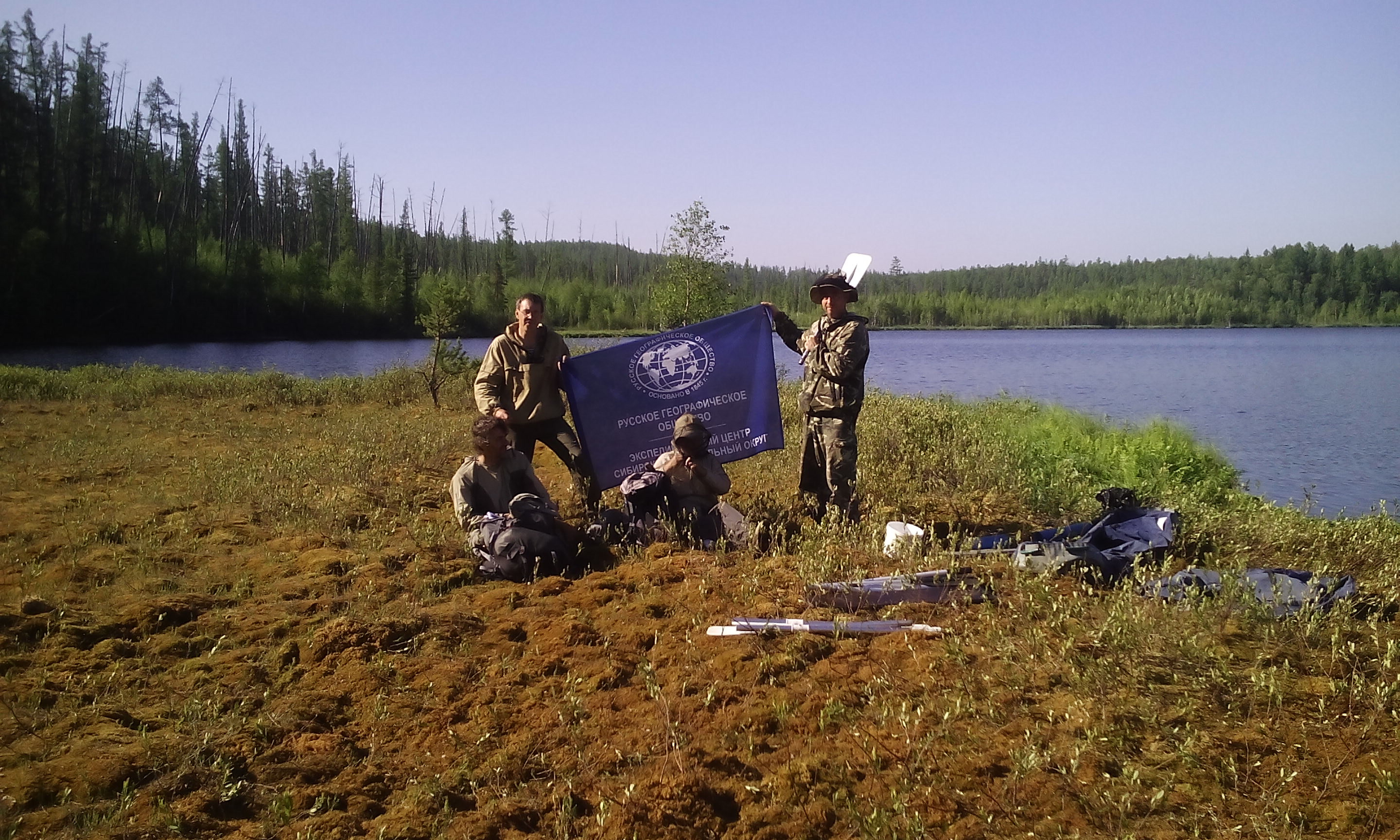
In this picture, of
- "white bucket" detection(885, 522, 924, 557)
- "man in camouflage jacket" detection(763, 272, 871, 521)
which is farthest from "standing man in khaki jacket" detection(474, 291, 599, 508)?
"white bucket" detection(885, 522, 924, 557)

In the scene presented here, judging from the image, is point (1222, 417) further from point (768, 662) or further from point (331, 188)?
point (331, 188)

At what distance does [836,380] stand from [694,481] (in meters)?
1.39

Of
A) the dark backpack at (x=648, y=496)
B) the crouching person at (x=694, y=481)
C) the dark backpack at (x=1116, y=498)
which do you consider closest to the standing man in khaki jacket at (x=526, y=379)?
the dark backpack at (x=648, y=496)

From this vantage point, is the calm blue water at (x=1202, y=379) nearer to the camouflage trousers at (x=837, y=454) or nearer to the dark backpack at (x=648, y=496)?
the camouflage trousers at (x=837, y=454)

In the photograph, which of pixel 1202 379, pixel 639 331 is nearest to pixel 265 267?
pixel 639 331

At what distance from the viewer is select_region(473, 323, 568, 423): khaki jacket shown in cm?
706

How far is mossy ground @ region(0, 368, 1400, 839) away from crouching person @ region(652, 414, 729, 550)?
0.47m

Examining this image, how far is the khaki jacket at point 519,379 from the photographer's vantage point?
278 inches

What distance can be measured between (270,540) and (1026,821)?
5.87 meters

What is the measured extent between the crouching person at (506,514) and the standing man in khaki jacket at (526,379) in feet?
1.26

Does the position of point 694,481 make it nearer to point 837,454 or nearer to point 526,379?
point 837,454

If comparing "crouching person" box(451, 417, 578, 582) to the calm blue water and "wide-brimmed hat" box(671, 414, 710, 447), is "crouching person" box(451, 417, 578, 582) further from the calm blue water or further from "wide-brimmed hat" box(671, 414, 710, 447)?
the calm blue water

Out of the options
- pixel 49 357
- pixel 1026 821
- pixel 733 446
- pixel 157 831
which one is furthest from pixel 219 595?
pixel 49 357

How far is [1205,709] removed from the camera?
3828 mm
